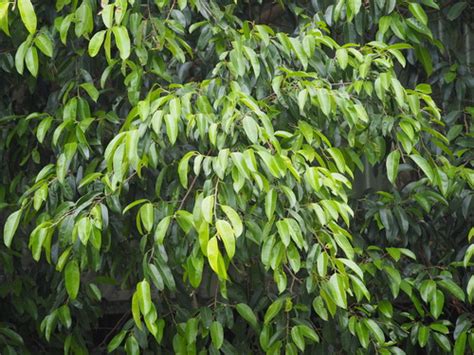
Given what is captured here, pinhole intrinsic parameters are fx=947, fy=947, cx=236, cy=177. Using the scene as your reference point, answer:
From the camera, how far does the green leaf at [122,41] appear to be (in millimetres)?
2850

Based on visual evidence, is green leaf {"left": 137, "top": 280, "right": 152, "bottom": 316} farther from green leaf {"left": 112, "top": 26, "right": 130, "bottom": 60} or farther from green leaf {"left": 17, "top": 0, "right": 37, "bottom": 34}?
green leaf {"left": 17, "top": 0, "right": 37, "bottom": 34}

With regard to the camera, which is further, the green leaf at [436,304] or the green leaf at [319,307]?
the green leaf at [436,304]

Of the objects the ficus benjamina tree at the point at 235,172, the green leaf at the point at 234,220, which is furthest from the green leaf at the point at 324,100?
the green leaf at the point at 234,220

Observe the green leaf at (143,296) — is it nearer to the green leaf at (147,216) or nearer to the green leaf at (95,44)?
the green leaf at (147,216)

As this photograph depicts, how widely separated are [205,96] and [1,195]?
107 centimetres

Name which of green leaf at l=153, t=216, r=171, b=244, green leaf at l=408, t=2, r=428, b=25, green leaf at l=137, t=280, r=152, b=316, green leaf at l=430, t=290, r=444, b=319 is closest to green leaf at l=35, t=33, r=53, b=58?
green leaf at l=153, t=216, r=171, b=244

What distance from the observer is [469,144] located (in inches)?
138

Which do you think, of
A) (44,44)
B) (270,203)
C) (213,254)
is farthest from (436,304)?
(44,44)

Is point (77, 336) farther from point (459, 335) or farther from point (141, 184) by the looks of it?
point (459, 335)

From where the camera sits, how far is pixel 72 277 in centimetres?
291

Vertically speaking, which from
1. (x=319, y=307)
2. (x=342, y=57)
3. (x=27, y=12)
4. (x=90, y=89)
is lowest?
(x=319, y=307)

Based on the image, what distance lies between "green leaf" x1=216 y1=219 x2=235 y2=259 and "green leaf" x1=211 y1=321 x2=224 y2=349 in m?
0.66

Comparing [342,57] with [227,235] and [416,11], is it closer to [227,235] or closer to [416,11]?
[416,11]

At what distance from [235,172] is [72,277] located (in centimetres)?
66
